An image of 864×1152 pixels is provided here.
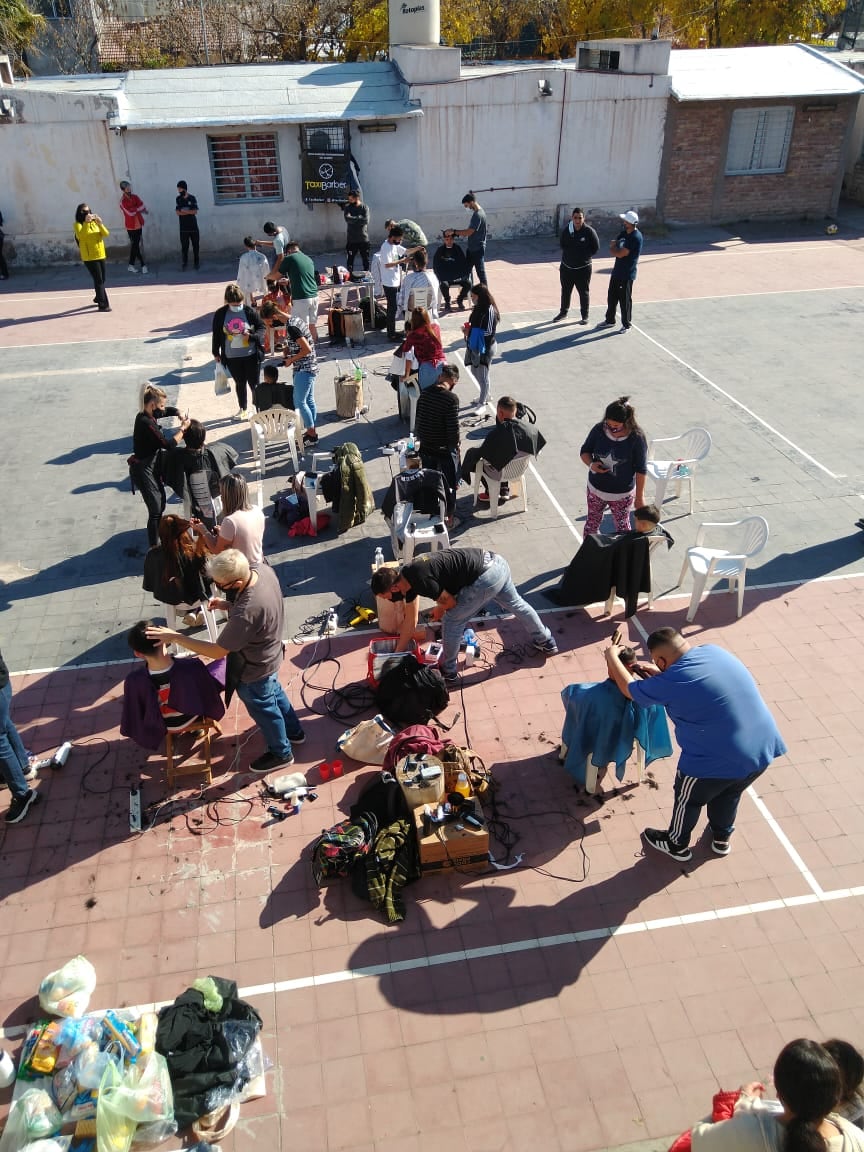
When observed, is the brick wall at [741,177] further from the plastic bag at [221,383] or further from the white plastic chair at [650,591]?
the white plastic chair at [650,591]

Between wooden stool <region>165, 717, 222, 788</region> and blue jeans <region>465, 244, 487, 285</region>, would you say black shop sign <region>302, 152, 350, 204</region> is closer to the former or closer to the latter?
blue jeans <region>465, 244, 487, 285</region>

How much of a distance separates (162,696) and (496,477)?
4.65 meters

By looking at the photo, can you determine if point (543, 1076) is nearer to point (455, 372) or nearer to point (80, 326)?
point (455, 372)

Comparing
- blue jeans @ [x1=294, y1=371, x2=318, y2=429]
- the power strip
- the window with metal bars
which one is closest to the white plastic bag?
the power strip

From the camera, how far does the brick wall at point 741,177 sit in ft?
68.4

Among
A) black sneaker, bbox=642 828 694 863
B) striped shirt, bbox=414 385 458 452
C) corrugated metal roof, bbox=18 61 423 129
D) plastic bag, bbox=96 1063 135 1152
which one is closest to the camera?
plastic bag, bbox=96 1063 135 1152

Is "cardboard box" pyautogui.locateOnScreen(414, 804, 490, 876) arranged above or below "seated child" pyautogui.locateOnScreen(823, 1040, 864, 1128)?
below

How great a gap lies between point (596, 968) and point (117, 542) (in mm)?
6871

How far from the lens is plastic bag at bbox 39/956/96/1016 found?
508 centimetres

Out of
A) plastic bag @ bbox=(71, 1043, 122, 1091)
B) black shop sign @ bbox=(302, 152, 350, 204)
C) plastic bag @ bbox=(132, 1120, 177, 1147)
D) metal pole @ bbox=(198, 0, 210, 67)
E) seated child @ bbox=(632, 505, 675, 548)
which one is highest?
metal pole @ bbox=(198, 0, 210, 67)

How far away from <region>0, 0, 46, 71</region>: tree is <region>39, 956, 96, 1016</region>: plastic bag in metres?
30.0

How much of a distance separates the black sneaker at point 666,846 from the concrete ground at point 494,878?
0.11 m

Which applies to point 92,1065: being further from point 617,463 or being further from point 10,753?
point 617,463

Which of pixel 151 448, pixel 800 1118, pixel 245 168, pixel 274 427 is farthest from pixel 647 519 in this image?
pixel 245 168
